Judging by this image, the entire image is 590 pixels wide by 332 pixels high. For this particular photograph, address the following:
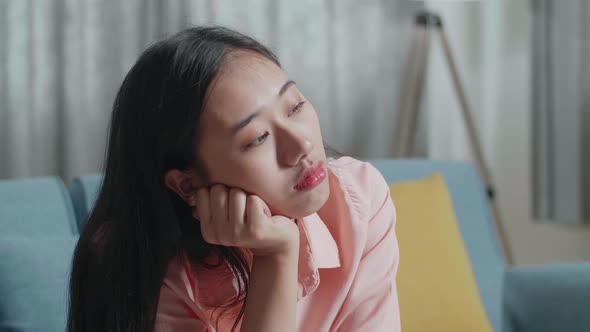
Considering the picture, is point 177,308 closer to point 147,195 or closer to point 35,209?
point 147,195

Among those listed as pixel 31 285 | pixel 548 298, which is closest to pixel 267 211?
pixel 31 285

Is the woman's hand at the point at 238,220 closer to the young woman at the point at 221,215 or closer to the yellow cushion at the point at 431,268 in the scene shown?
the young woman at the point at 221,215

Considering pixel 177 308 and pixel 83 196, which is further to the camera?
pixel 83 196

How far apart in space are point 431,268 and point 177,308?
0.80 metres

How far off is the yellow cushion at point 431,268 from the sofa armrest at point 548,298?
0.20 m

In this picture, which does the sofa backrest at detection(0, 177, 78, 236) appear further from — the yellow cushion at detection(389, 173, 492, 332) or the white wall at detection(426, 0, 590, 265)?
the white wall at detection(426, 0, 590, 265)

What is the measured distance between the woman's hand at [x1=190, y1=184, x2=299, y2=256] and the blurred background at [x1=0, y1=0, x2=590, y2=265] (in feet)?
4.81

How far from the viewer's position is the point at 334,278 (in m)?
1.12

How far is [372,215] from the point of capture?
118cm

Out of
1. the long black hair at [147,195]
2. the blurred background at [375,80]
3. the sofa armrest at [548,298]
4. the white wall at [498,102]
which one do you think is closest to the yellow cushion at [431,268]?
the sofa armrest at [548,298]

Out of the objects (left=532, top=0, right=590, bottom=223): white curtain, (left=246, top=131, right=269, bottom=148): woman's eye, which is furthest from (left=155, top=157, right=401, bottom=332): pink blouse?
(left=532, top=0, right=590, bottom=223): white curtain

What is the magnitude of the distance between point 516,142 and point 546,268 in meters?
1.36

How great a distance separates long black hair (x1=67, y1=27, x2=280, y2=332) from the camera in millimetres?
944

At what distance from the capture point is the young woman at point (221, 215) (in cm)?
93
